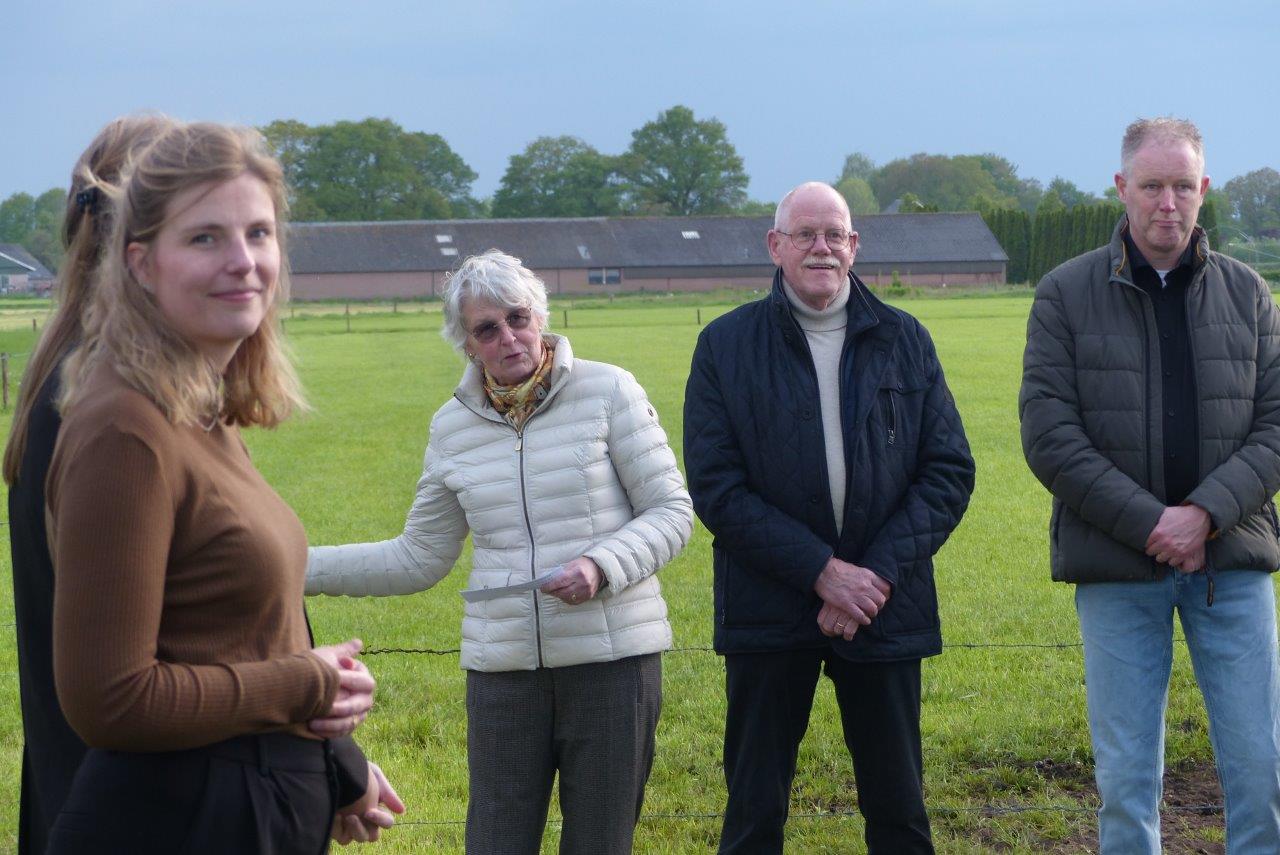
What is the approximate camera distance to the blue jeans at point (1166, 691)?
155 inches

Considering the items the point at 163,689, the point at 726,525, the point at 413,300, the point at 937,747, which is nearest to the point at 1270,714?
the point at 726,525

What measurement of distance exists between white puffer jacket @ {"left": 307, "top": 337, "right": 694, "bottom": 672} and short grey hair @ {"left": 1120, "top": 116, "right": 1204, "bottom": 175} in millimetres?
1707

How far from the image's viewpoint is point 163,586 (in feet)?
6.78

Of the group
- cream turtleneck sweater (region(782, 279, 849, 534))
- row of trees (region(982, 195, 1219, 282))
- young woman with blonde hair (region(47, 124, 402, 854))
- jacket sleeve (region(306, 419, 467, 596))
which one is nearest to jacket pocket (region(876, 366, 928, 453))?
cream turtleneck sweater (region(782, 279, 849, 534))

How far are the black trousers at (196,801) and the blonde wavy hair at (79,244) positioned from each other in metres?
0.53

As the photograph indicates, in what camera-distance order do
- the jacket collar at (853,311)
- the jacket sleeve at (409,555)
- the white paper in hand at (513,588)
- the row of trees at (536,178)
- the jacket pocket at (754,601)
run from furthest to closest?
the row of trees at (536,178)
the jacket collar at (853,311)
the jacket pocket at (754,601)
the jacket sleeve at (409,555)
the white paper in hand at (513,588)

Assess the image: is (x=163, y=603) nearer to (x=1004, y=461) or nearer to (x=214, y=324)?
(x=214, y=324)

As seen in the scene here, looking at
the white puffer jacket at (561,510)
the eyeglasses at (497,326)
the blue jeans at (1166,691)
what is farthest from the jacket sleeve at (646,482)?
the blue jeans at (1166,691)

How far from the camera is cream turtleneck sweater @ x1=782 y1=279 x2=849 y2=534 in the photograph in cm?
415

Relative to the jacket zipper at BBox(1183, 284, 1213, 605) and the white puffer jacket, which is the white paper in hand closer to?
the white puffer jacket

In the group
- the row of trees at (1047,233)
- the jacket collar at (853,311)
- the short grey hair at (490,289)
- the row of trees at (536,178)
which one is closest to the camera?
the short grey hair at (490,289)

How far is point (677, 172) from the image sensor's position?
108562mm

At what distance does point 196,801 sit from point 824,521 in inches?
92.0

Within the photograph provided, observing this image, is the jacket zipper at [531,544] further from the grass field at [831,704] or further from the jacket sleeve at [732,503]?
the grass field at [831,704]
